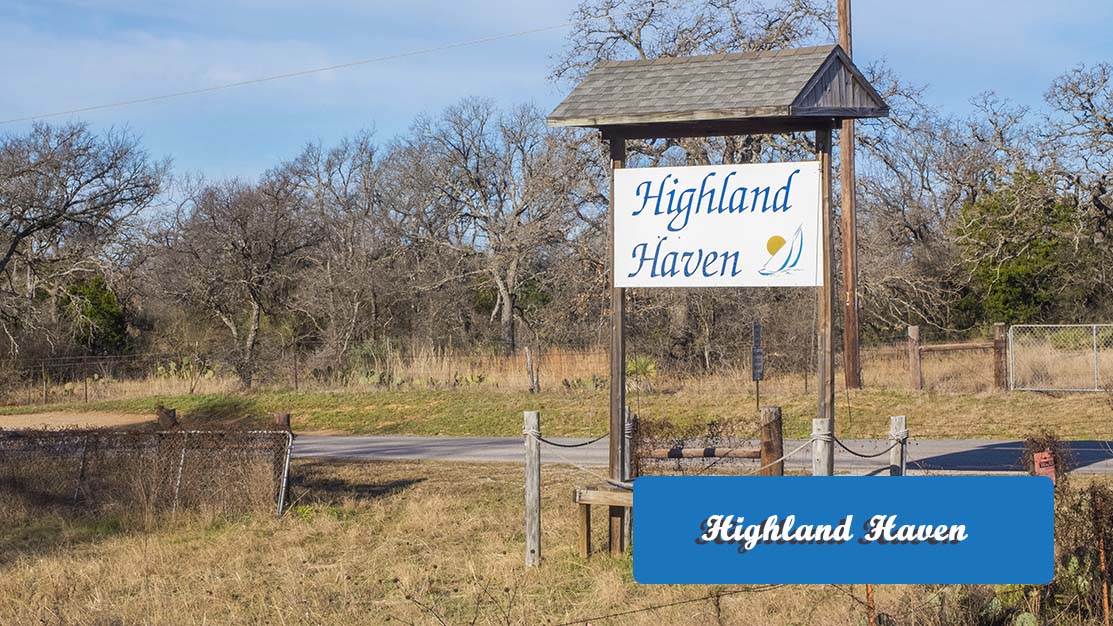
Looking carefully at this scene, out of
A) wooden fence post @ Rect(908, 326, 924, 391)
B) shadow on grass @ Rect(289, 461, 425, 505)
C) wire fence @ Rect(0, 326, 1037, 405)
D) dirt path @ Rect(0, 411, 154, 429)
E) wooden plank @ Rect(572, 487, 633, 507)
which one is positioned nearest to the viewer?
wooden plank @ Rect(572, 487, 633, 507)

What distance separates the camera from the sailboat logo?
8.91m

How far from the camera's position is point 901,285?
97.3ft

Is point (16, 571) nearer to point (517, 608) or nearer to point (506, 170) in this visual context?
point (517, 608)

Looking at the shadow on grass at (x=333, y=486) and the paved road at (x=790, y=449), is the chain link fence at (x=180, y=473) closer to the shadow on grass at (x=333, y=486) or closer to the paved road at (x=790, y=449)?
the shadow on grass at (x=333, y=486)

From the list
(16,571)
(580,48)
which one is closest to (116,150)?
(580,48)

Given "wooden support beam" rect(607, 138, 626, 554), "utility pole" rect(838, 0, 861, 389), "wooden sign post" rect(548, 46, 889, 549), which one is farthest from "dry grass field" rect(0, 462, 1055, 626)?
"utility pole" rect(838, 0, 861, 389)

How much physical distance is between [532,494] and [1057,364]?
56.5 ft

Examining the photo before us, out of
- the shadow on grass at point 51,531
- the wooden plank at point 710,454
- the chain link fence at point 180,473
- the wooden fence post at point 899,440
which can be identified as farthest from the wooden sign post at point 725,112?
the shadow on grass at point 51,531

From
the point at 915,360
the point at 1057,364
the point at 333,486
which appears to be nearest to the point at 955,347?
the point at 915,360

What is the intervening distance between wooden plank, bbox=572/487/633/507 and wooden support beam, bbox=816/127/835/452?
1.69 meters

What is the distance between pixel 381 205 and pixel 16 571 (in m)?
39.5

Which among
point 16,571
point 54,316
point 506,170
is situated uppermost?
point 506,170

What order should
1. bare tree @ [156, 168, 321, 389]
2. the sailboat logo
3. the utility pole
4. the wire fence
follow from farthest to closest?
bare tree @ [156, 168, 321, 389] < the wire fence < the utility pole < the sailboat logo

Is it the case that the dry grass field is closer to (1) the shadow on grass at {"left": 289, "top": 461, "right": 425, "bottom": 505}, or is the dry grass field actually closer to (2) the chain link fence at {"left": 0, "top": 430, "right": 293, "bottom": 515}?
(1) the shadow on grass at {"left": 289, "top": 461, "right": 425, "bottom": 505}
